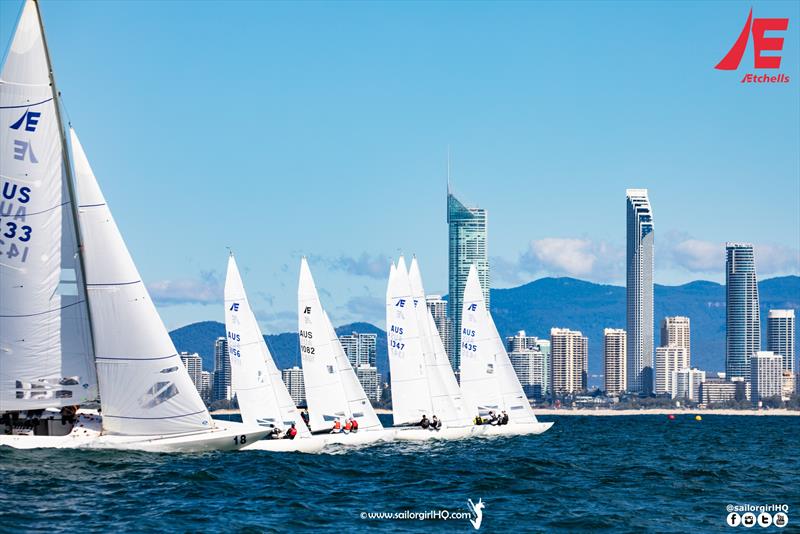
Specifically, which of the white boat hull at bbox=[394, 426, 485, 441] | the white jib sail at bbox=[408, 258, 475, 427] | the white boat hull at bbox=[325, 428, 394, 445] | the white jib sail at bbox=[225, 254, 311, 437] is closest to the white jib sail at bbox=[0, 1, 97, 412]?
the white jib sail at bbox=[225, 254, 311, 437]

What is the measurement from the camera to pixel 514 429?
245 feet

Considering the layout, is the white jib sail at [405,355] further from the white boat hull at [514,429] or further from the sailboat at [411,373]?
the white boat hull at [514,429]

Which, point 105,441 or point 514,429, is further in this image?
point 514,429

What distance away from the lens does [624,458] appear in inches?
2425

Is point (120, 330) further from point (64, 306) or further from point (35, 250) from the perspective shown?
point (35, 250)

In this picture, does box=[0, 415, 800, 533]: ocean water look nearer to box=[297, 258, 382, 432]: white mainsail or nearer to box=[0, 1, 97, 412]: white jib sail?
box=[0, 1, 97, 412]: white jib sail

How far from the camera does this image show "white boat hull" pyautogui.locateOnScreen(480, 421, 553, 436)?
71569mm

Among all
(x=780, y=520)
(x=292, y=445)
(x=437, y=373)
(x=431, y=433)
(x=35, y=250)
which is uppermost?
(x=35, y=250)

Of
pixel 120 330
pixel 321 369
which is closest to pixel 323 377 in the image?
pixel 321 369

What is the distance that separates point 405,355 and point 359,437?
9.12 meters

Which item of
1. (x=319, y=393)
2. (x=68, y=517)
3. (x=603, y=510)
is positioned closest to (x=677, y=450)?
(x=319, y=393)

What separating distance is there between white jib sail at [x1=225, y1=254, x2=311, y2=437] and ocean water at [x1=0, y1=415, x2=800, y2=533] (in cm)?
278

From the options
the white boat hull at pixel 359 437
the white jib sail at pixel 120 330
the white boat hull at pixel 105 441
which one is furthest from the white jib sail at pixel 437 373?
the white jib sail at pixel 120 330

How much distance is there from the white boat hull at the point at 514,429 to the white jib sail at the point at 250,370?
19866mm
